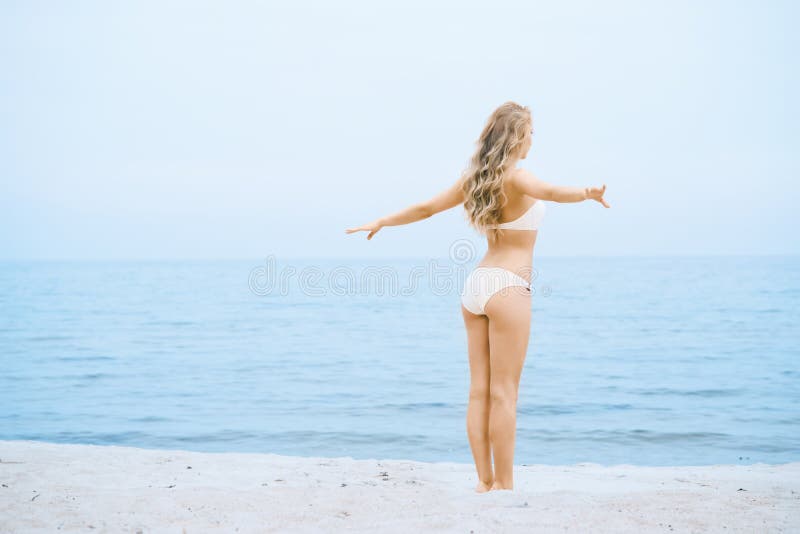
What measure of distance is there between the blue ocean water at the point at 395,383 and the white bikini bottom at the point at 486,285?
2.32 metres

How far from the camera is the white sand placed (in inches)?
136

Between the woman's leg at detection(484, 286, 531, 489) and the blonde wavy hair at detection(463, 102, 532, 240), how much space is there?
41cm

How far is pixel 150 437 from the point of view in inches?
341

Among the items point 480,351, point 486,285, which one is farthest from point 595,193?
point 480,351

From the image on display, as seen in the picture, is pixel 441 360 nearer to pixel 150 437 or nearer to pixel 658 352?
pixel 658 352

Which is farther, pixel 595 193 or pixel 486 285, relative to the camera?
pixel 486 285

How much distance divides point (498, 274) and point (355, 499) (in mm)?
1506

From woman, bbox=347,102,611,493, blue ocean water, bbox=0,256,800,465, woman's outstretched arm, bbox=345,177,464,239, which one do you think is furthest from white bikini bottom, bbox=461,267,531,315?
blue ocean water, bbox=0,256,800,465

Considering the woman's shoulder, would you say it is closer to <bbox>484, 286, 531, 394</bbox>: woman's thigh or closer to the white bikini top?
the white bikini top

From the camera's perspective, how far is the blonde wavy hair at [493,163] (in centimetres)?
409

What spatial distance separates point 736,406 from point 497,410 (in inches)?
291

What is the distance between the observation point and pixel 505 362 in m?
4.16

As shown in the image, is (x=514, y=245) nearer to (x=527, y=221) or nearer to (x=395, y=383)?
(x=527, y=221)

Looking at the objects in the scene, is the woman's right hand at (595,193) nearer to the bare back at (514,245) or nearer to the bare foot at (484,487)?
the bare back at (514,245)
